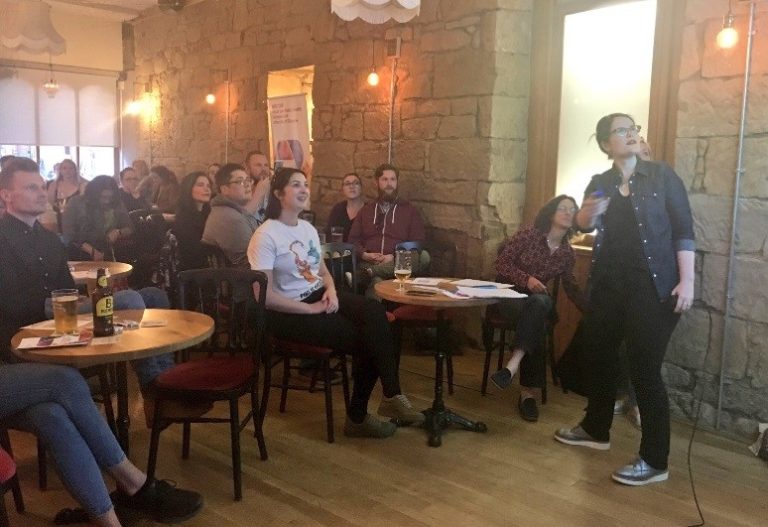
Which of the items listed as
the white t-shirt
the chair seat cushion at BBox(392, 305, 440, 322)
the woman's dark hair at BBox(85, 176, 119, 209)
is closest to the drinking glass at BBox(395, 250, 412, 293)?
the white t-shirt

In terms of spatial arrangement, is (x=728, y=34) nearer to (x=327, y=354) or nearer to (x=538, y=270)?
(x=538, y=270)

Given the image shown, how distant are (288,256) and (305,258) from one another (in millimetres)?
117

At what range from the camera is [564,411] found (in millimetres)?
3816

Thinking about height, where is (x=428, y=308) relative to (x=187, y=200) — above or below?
below

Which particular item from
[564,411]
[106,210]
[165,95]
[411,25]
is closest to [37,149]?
[165,95]

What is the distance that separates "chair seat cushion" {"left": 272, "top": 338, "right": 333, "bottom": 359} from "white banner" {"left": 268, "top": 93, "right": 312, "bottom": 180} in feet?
11.2

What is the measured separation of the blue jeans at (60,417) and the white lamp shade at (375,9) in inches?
76.2

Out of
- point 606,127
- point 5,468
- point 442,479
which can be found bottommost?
point 442,479

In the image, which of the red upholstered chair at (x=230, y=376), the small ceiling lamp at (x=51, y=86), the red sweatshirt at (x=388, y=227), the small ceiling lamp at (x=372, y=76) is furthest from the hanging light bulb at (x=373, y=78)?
the small ceiling lamp at (x=51, y=86)

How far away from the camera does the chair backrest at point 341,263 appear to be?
3.97m

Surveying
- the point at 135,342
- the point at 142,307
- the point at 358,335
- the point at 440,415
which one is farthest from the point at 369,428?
the point at 135,342

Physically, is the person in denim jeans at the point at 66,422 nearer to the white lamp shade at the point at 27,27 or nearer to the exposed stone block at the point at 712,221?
the exposed stone block at the point at 712,221

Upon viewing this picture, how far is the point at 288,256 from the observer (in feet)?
10.9

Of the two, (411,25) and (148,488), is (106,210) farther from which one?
(148,488)
